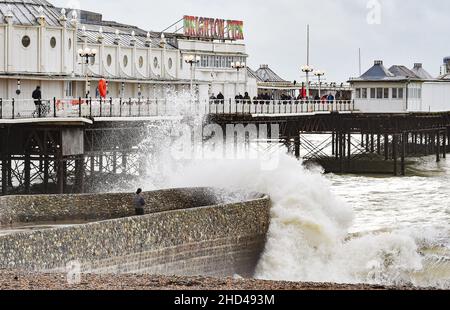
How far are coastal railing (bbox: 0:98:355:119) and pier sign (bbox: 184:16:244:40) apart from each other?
29727 mm

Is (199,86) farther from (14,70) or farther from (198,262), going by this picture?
(198,262)

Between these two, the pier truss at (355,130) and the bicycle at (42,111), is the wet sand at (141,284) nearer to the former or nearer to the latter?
the bicycle at (42,111)

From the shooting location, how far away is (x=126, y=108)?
5138 cm

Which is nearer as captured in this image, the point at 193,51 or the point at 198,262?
the point at 198,262

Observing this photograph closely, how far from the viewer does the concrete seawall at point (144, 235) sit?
26656 mm

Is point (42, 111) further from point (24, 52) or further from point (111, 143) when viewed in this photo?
point (111, 143)

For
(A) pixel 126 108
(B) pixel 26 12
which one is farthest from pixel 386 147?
(A) pixel 126 108

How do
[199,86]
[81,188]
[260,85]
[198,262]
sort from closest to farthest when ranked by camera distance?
[198,262]
[81,188]
[199,86]
[260,85]

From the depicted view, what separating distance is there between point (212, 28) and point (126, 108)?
171ft

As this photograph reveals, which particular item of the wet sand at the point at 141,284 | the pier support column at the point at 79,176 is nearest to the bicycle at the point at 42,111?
the pier support column at the point at 79,176

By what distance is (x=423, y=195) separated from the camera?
204ft
